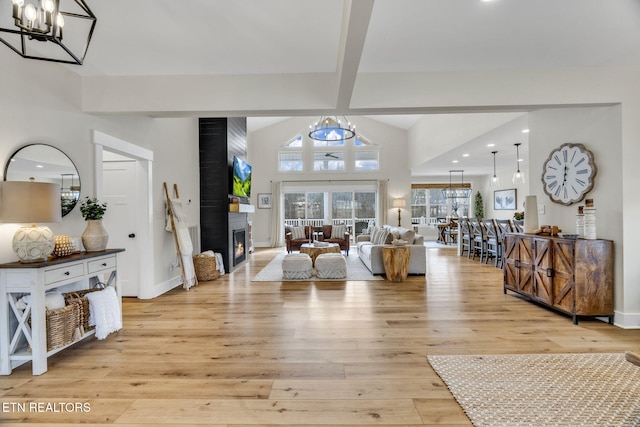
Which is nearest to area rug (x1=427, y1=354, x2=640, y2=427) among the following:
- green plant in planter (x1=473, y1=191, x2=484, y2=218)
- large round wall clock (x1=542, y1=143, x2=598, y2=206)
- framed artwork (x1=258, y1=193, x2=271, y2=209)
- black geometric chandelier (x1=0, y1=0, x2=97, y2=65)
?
large round wall clock (x1=542, y1=143, x2=598, y2=206)

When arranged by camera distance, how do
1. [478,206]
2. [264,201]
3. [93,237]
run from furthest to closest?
[478,206], [264,201], [93,237]

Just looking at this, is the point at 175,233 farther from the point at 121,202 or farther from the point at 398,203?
the point at 398,203

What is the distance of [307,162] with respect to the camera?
11.1 meters

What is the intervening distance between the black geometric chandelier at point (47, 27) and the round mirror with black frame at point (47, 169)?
791mm

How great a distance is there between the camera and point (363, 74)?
3.45 m

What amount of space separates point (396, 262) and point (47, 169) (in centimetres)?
475

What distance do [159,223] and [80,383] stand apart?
9.33ft

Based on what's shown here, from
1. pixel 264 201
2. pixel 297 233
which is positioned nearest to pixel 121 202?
pixel 297 233

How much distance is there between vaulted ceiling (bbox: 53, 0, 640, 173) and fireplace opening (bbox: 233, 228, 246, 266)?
12.0ft

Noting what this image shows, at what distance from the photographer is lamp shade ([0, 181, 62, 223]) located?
230 cm

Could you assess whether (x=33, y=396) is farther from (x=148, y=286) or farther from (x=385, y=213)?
(x=385, y=213)

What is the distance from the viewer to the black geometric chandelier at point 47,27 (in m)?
1.41

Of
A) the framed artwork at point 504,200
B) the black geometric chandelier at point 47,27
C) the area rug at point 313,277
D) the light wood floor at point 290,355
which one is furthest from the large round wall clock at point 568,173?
the framed artwork at point 504,200

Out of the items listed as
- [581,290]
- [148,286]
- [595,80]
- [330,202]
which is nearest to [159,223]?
[148,286]
